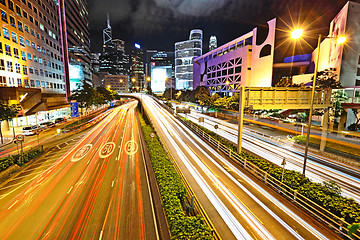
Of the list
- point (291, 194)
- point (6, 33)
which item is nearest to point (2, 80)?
point (6, 33)

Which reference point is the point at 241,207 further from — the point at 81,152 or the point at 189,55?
the point at 189,55

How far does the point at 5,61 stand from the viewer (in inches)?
1373

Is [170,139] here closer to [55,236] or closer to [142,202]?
[142,202]

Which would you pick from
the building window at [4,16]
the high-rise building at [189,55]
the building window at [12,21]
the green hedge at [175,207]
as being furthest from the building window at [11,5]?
the high-rise building at [189,55]

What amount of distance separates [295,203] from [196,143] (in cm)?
1558

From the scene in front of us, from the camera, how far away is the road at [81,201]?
9.45 m

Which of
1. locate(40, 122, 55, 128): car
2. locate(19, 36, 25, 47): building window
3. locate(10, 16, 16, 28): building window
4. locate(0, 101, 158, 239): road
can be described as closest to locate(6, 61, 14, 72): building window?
locate(19, 36, 25, 47): building window

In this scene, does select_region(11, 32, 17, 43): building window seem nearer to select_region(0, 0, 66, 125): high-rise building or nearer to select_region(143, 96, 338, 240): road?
select_region(0, 0, 66, 125): high-rise building

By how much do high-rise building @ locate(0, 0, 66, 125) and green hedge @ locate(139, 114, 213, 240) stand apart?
3661 centimetres

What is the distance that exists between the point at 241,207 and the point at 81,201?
36.4 ft

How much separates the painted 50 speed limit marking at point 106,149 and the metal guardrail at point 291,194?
46.3ft

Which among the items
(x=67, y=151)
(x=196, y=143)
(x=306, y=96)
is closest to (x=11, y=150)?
(x=67, y=151)

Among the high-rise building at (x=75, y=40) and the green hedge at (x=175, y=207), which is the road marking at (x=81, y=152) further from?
the high-rise building at (x=75, y=40)

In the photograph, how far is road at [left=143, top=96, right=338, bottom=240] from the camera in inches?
356
